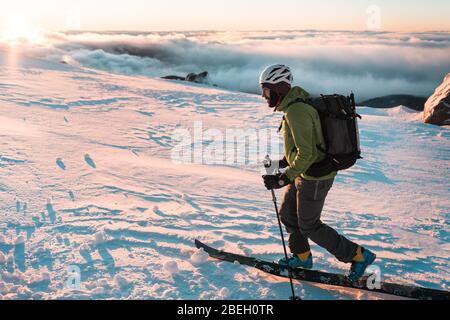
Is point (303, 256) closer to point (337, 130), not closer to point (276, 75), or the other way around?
point (337, 130)

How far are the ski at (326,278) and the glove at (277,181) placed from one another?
0.98 meters

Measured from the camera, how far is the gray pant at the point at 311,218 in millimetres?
3520

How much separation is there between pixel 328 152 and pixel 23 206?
392 centimetres

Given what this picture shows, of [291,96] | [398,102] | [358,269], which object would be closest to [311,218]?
[358,269]

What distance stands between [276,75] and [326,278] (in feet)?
6.44

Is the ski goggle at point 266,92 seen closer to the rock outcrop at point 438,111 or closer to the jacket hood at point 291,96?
the jacket hood at point 291,96

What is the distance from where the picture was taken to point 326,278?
150 inches

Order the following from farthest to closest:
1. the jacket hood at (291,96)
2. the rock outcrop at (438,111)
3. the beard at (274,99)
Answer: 1. the rock outcrop at (438,111)
2. the beard at (274,99)
3. the jacket hood at (291,96)

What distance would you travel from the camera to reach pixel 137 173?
696 cm

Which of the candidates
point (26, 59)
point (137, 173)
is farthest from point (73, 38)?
point (137, 173)

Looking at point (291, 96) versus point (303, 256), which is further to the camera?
point (303, 256)

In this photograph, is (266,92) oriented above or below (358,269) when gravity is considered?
above

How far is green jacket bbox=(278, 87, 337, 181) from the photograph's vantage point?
317cm

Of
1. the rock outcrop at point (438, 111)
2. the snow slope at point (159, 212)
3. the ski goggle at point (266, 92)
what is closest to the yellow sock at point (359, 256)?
the snow slope at point (159, 212)
